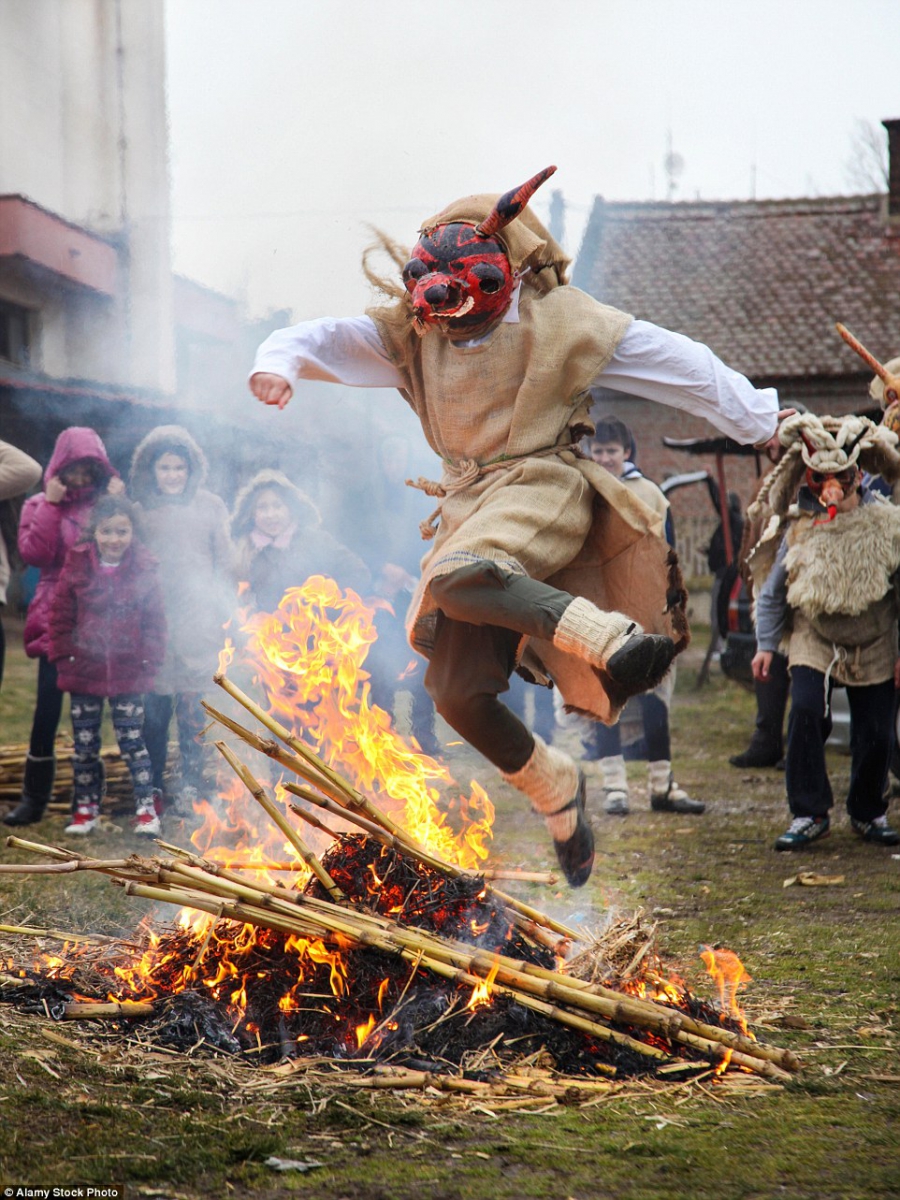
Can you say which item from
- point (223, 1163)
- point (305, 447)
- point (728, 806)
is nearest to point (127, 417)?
point (305, 447)

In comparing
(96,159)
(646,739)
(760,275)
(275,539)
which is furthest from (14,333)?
(760,275)

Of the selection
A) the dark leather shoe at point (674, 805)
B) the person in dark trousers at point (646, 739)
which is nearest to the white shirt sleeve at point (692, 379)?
the person in dark trousers at point (646, 739)

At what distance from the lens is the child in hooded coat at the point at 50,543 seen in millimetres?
6824

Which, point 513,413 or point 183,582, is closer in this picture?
point 513,413

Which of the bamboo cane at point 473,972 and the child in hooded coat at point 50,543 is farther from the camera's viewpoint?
the child in hooded coat at point 50,543

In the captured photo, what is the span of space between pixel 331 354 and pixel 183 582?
10.5 ft

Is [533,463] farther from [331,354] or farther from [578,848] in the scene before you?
[578,848]

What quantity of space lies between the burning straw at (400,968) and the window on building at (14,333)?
6.88 metres

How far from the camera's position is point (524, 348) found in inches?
157

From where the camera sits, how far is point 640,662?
3.41 metres

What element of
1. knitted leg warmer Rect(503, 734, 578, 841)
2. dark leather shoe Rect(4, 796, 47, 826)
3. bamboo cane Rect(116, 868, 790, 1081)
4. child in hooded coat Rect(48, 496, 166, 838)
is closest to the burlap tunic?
knitted leg warmer Rect(503, 734, 578, 841)

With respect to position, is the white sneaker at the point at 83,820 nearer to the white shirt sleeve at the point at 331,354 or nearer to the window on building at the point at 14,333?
the white shirt sleeve at the point at 331,354

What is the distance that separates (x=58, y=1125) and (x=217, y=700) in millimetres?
4490

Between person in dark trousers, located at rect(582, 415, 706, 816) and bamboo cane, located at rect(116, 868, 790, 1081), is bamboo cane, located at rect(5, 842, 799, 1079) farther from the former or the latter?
person in dark trousers, located at rect(582, 415, 706, 816)
